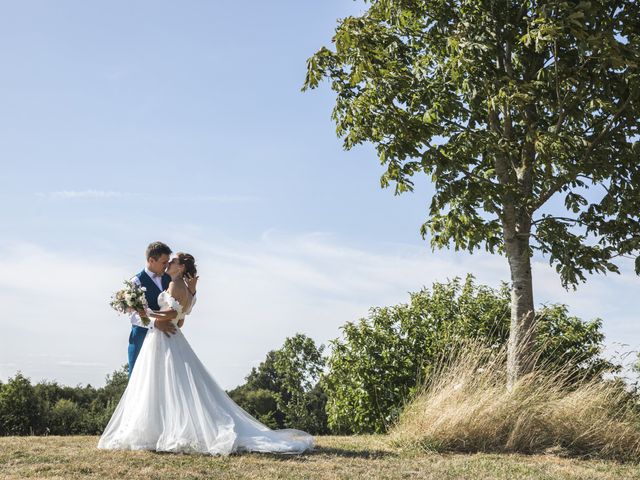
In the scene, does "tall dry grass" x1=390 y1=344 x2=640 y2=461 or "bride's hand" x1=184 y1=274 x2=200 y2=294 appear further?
"tall dry grass" x1=390 y1=344 x2=640 y2=461

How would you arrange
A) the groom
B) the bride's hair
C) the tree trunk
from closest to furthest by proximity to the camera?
the bride's hair < the groom < the tree trunk

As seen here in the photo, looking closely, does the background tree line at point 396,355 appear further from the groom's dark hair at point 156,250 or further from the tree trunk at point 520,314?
the groom's dark hair at point 156,250

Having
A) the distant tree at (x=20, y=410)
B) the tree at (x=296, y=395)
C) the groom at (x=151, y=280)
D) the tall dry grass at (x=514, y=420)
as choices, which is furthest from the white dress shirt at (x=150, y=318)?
the tree at (x=296, y=395)

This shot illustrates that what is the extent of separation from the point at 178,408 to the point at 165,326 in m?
1.06

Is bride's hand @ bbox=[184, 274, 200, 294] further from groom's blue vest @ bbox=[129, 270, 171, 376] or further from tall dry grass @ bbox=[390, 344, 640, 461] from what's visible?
tall dry grass @ bbox=[390, 344, 640, 461]

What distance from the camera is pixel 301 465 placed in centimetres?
785

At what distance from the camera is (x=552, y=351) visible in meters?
14.5

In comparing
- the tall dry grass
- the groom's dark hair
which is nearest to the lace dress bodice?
the groom's dark hair

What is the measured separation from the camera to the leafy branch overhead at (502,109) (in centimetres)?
1102

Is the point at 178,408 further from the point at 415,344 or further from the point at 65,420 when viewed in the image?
the point at 65,420

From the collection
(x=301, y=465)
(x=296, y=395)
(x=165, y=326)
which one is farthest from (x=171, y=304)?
(x=296, y=395)

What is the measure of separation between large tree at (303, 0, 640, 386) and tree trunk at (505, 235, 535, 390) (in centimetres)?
2

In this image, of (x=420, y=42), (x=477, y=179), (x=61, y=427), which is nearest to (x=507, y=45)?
(x=420, y=42)

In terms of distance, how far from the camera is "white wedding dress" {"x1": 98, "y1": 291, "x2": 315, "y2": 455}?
27.0ft
